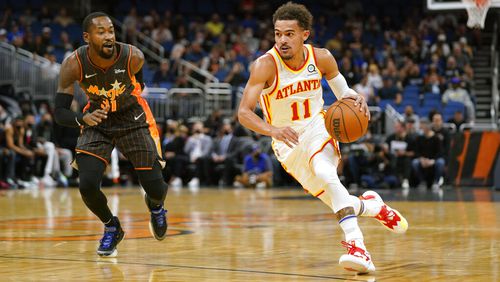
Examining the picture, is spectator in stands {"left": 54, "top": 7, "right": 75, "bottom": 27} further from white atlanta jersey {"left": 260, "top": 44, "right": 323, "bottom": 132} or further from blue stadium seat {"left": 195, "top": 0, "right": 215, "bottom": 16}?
white atlanta jersey {"left": 260, "top": 44, "right": 323, "bottom": 132}

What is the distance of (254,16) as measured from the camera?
31062 millimetres

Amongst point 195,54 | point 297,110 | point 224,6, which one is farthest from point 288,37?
point 224,6

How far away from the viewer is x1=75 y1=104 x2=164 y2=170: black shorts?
7215mm

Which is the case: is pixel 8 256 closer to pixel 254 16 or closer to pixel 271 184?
pixel 271 184

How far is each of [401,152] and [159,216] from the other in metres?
12.6

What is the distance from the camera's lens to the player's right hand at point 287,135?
6.16 meters

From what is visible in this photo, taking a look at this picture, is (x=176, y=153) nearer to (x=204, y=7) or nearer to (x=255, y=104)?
(x=204, y=7)

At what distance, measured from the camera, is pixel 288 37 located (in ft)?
21.8

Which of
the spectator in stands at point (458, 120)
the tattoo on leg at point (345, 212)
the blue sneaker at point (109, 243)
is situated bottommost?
the spectator in stands at point (458, 120)

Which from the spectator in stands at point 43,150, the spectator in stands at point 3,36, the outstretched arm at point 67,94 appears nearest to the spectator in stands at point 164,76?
the spectator in stands at point 3,36

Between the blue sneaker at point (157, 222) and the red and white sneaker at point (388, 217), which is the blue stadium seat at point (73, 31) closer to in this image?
the blue sneaker at point (157, 222)

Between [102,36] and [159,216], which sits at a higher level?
[102,36]

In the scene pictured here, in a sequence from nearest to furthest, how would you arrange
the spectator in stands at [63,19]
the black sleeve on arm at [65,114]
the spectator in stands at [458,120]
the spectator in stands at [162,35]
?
the black sleeve on arm at [65,114], the spectator in stands at [458,120], the spectator in stands at [162,35], the spectator in stands at [63,19]

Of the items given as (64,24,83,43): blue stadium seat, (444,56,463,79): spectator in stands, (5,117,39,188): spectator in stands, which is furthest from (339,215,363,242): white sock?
(64,24,83,43): blue stadium seat
